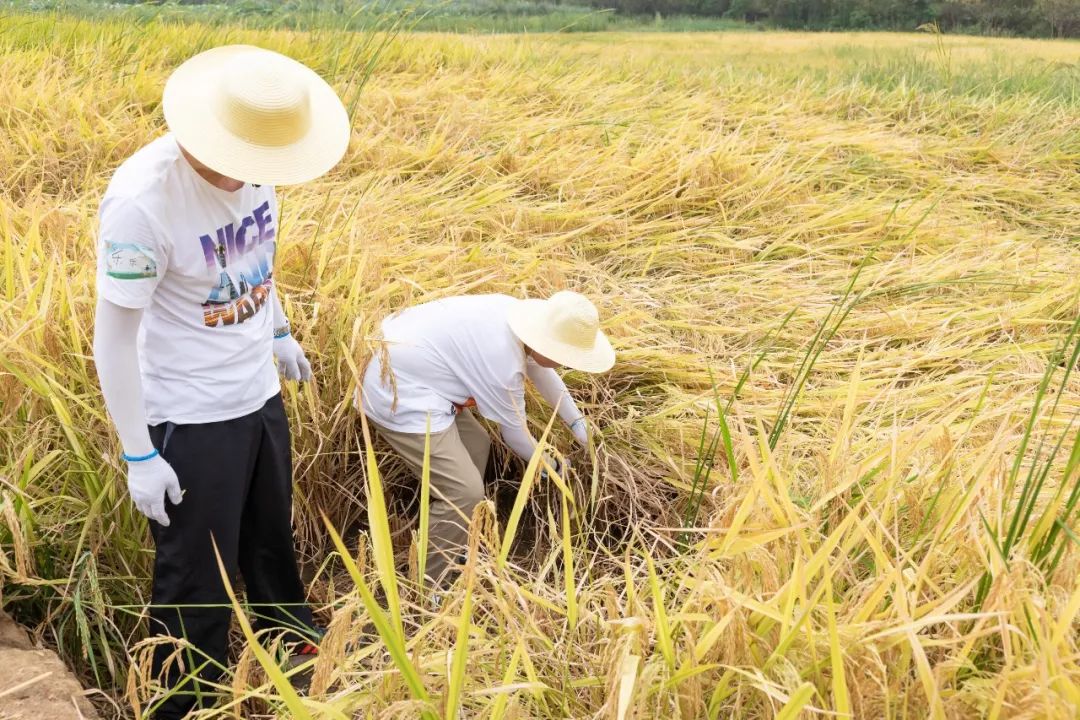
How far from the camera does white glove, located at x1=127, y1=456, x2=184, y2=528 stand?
1.39m

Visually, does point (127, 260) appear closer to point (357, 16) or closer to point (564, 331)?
point (564, 331)

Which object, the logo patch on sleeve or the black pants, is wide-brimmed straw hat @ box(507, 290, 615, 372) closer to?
the black pants

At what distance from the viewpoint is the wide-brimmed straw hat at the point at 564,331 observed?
6.25ft

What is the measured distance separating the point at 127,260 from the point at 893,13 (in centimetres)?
506

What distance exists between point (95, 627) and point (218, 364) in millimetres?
641

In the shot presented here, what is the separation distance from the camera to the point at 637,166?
366cm

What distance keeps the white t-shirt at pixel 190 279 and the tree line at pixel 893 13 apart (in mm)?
4476

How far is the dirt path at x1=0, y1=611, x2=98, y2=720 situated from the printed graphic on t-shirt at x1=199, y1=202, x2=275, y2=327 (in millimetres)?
591

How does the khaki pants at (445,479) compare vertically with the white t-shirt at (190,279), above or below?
below

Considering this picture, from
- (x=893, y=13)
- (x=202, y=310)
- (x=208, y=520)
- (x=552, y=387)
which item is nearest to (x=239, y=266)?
(x=202, y=310)

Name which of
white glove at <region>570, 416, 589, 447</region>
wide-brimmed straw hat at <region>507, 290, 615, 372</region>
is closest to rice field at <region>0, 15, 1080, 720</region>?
white glove at <region>570, 416, 589, 447</region>

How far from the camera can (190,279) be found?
4.56ft

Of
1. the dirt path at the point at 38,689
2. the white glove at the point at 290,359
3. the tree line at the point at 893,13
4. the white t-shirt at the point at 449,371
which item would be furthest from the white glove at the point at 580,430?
the tree line at the point at 893,13

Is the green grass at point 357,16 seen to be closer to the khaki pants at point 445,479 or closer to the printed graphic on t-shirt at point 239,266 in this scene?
the khaki pants at point 445,479
